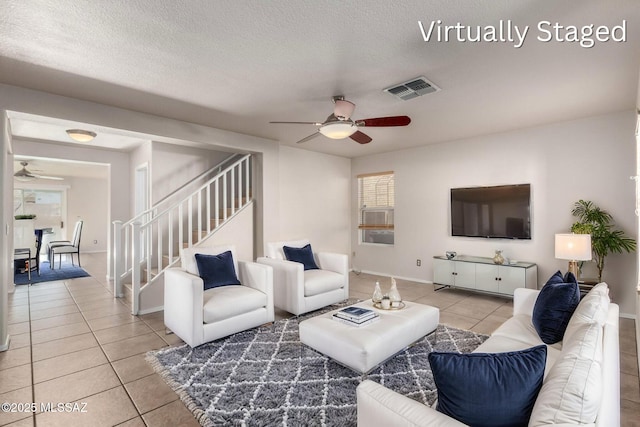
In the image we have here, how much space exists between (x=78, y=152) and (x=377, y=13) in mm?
6380

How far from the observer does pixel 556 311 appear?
2000 millimetres

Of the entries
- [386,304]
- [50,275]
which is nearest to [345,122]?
[386,304]

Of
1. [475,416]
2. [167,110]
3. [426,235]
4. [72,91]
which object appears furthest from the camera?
[426,235]

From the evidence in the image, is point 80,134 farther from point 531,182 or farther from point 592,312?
point 531,182

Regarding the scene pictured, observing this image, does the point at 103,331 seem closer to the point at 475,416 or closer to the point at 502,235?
the point at 475,416

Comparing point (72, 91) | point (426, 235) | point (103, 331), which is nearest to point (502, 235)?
point (426, 235)

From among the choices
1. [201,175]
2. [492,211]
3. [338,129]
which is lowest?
[492,211]

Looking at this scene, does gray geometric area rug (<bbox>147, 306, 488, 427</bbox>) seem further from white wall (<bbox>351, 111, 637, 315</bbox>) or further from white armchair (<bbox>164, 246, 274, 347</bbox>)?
white wall (<bbox>351, 111, 637, 315</bbox>)

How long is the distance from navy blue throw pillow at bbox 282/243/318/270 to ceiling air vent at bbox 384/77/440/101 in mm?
2310

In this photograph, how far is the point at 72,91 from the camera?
3.11m

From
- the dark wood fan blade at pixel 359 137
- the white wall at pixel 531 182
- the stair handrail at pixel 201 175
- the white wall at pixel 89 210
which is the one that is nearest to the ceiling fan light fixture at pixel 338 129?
the dark wood fan blade at pixel 359 137

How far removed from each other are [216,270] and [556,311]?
3001 mm

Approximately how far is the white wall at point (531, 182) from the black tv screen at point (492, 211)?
0.11 meters

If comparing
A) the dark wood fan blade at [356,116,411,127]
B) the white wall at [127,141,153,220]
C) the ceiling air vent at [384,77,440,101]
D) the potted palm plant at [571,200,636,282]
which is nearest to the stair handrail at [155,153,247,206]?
the white wall at [127,141,153,220]
